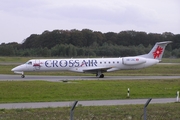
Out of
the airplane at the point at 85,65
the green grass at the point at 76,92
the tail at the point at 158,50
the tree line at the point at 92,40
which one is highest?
the tree line at the point at 92,40

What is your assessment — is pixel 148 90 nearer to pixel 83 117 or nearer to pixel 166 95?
pixel 166 95

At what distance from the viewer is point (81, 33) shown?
123 meters

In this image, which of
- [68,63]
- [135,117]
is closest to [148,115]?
[135,117]

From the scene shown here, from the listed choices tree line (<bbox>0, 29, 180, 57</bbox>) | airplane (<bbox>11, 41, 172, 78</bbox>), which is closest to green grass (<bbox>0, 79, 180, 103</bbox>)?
airplane (<bbox>11, 41, 172, 78</bbox>)

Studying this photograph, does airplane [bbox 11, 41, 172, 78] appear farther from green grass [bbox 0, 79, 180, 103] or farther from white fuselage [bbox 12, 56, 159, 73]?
green grass [bbox 0, 79, 180, 103]

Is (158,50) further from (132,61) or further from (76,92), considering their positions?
(76,92)

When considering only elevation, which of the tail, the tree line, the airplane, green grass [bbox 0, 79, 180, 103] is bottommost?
green grass [bbox 0, 79, 180, 103]

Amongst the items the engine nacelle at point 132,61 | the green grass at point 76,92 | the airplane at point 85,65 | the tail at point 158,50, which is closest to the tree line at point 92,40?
the tail at point 158,50

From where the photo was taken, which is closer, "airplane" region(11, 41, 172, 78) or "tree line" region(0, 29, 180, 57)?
"airplane" region(11, 41, 172, 78)

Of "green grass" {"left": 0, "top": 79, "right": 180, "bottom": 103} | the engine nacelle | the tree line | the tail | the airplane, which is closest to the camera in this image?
"green grass" {"left": 0, "top": 79, "right": 180, "bottom": 103}

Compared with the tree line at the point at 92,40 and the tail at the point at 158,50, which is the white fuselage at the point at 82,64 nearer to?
the tail at the point at 158,50

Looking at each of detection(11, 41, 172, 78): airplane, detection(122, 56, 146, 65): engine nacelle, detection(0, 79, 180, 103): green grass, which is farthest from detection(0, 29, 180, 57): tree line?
detection(0, 79, 180, 103): green grass

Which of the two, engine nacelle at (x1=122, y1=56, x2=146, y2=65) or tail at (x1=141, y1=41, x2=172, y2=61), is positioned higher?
tail at (x1=141, y1=41, x2=172, y2=61)

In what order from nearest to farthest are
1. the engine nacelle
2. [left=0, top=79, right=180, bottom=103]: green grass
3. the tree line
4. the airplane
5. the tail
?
[left=0, top=79, right=180, bottom=103]: green grass < the airplane < the engine nacelle < the tail < the tree line
